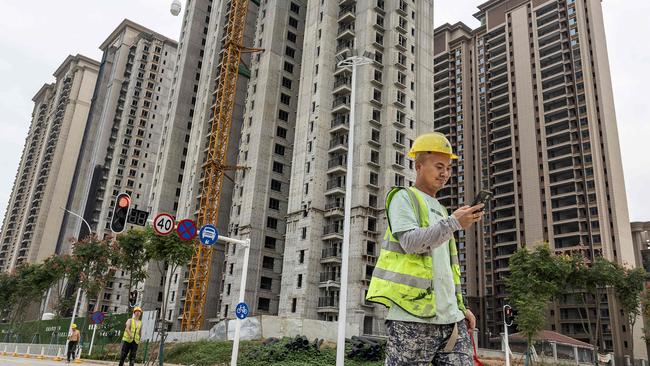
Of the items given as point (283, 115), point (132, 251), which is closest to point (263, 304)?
point (132, 251)

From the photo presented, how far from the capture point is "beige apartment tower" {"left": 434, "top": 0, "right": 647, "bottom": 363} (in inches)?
3206

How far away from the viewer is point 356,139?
61594mm

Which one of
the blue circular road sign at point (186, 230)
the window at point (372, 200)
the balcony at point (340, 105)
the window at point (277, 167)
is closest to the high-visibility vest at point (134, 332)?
the blue circular road sign at point (186, 230)

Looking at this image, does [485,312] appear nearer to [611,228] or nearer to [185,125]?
[611,228]

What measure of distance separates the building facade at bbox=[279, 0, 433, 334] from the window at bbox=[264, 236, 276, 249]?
5381mm

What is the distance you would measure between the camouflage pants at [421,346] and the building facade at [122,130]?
4123 inches

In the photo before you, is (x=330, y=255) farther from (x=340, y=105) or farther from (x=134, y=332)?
(x=134, y=332)

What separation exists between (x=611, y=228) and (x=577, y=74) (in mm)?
28031

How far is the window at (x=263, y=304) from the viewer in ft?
215

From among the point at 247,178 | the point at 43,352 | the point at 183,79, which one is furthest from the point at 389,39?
the point at 43,352

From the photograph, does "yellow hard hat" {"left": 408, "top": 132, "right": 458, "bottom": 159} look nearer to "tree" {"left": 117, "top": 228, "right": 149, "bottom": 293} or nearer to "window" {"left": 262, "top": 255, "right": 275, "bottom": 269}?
"tree" {"left": 117, "top": 228, "right": 149, "bottom": 293}

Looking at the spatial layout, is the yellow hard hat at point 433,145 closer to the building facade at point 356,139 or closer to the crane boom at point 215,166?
the building facade at point 356,139

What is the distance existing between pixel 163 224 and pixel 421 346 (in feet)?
43.7

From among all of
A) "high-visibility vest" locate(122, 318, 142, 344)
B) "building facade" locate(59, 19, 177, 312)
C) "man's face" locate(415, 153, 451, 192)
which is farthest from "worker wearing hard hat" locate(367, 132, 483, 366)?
"building facade" locate(59, 19, 177, 312)
